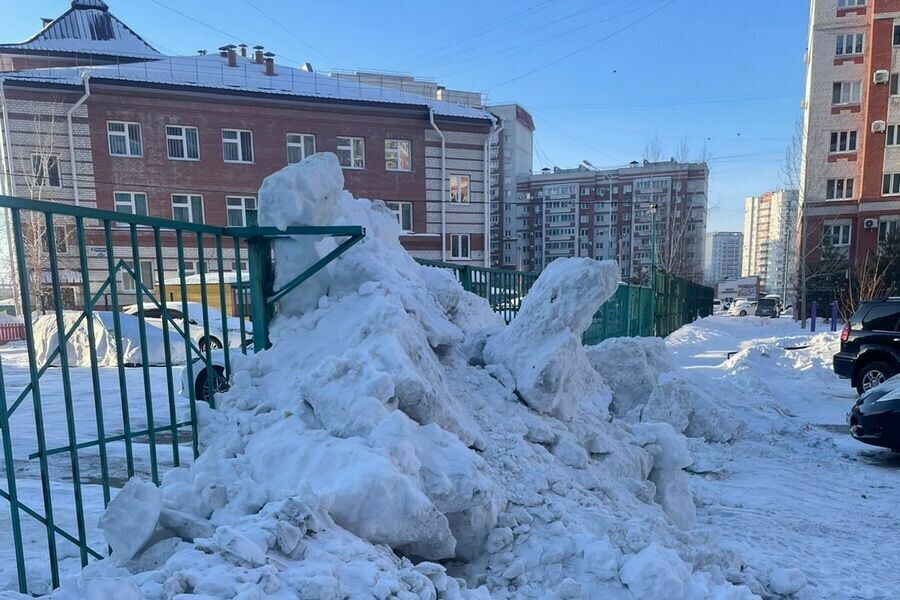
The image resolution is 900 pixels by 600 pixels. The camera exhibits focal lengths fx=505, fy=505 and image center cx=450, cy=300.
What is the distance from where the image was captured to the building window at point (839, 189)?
29.6m

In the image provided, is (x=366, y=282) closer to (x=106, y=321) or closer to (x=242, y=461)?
(x=242, y=461)

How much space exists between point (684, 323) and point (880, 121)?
1753 cm

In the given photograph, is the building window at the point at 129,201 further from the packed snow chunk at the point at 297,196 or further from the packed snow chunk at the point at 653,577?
the packed snow chunk at the point at 653,577

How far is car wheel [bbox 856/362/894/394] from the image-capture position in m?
9.38

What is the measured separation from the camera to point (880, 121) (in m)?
28.1

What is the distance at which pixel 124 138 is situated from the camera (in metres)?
20.9

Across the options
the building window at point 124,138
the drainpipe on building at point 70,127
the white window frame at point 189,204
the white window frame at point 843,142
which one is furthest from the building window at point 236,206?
the white window frame at point 843,142

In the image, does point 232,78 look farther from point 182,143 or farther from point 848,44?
point 848,44

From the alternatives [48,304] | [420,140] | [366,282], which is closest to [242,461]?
[366,282]

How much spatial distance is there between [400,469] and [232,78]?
2445 centimetres

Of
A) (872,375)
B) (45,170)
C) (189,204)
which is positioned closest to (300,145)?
(189,204)

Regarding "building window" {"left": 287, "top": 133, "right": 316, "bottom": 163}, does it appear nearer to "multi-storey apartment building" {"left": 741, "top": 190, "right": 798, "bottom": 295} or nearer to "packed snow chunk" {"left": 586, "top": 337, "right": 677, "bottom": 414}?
"packed snow chunk" {"left": 586, "top": 337, "right": 677, "bottom": 414}

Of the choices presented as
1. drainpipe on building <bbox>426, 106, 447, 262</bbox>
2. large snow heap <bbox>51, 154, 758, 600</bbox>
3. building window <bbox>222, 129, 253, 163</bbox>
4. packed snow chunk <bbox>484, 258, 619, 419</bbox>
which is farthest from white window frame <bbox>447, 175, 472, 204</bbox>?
packed snow chunk <bbox>484, 258, 619, 419</bbox>

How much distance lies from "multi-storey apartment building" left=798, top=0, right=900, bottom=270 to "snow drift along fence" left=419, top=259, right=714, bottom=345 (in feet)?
40.2
